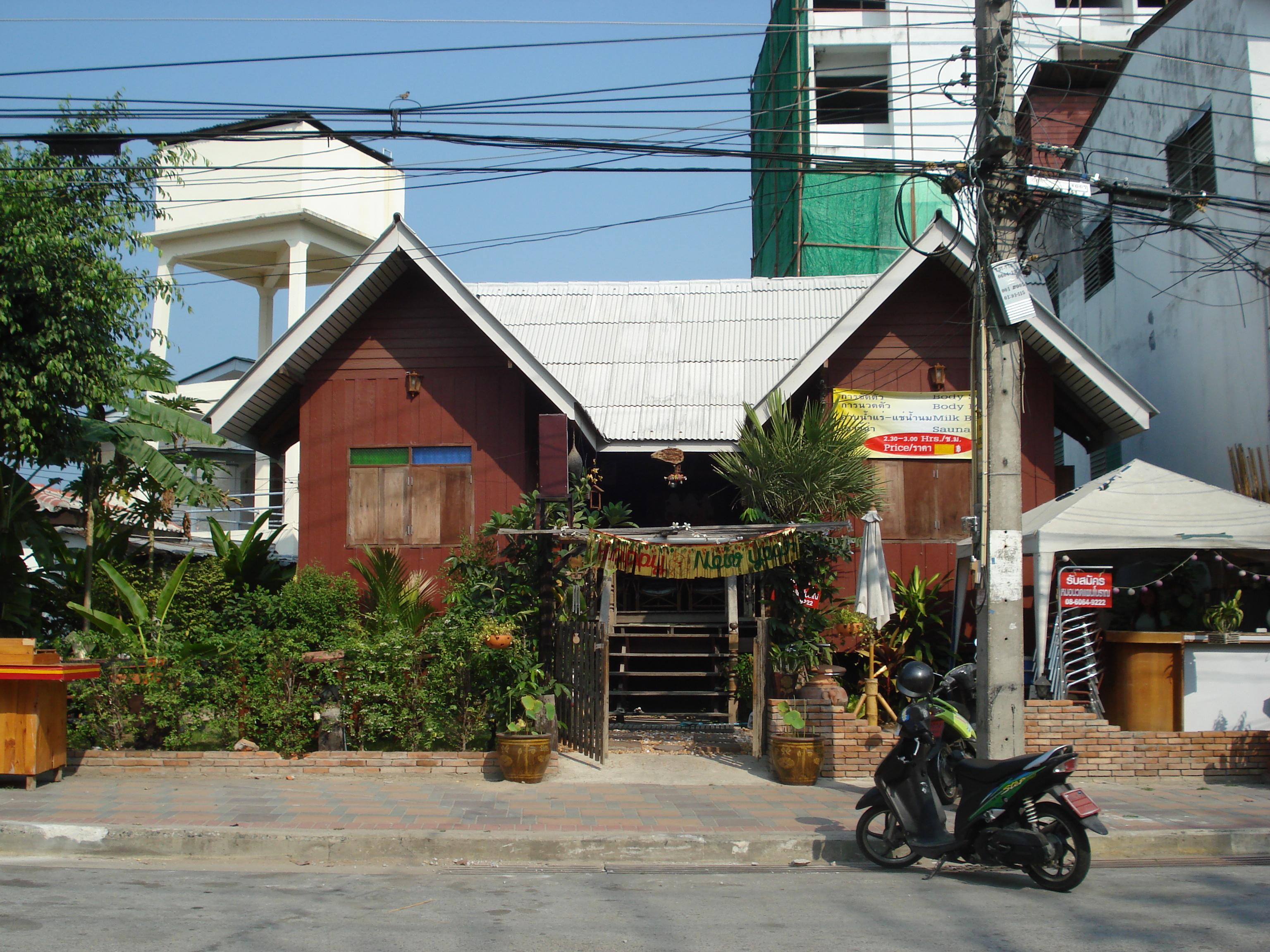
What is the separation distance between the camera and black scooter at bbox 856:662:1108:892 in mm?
6750

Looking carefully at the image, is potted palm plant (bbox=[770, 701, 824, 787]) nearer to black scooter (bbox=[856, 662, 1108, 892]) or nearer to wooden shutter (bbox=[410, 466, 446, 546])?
black scooter (bbox=[856, 662, 1108, 892])

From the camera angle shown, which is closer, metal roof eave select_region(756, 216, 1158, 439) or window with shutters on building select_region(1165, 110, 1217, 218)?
metal roof eave select_region(756, 216, 1158, 439)

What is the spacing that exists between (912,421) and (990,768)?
760 centimetres

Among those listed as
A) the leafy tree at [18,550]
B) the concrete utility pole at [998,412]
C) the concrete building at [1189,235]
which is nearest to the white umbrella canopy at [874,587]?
the concrete utility pole at [998,412]

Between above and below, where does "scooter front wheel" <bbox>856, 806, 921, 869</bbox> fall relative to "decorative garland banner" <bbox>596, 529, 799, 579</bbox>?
below

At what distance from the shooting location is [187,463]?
14.5 meters

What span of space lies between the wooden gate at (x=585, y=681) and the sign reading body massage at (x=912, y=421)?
205 inches

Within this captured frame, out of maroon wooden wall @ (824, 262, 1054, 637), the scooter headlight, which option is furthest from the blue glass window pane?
the scooter headlight

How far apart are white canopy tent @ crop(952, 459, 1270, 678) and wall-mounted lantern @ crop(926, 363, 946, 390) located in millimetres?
2649

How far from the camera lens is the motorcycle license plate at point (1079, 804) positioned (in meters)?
6.71

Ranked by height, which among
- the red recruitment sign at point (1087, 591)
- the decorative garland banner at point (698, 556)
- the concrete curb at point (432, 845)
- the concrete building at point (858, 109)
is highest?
the concrete building at point (858, 109)

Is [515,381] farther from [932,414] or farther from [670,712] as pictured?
[932,414]

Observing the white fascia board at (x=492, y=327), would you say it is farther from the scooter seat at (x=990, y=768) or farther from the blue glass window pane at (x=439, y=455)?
the scooter seat at (x=990, y=768)

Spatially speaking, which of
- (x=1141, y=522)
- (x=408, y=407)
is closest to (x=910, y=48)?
(x=408, y=407)
